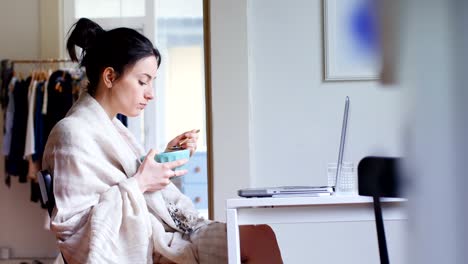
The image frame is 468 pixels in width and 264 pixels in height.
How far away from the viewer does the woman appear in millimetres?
2008

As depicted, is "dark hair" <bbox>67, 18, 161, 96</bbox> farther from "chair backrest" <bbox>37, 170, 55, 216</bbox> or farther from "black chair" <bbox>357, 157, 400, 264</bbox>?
"black chair" <bbox>357, 157, 400, 264</bbox>

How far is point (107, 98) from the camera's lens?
2.29 meters

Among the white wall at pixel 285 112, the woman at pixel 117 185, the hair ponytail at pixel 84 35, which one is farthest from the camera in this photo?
the white wall at pixel 285 112

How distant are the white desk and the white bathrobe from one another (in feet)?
0.78

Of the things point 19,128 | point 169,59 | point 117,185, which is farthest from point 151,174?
point 169,59

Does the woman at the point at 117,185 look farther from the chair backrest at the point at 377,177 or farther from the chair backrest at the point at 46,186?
the chair backrest at the point at 377,177

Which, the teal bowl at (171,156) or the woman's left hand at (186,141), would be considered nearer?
the teal bowl at (171,156)

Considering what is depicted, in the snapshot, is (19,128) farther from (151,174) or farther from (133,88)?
(151,174)

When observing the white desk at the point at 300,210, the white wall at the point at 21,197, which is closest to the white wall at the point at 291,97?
the white desk at the point at 300,210

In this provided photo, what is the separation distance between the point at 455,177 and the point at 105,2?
19.7ft

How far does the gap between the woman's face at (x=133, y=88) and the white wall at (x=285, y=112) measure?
46.6 inches

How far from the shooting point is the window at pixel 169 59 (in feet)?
20.6

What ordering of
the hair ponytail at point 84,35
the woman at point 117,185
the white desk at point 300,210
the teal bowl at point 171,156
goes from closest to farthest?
the white desk at point 300,210
the woman at point 117,185
the teal bowl at point 171,156
the hair ponytail at point 84,35

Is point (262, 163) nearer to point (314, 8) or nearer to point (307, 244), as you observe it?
point (307, 244)
